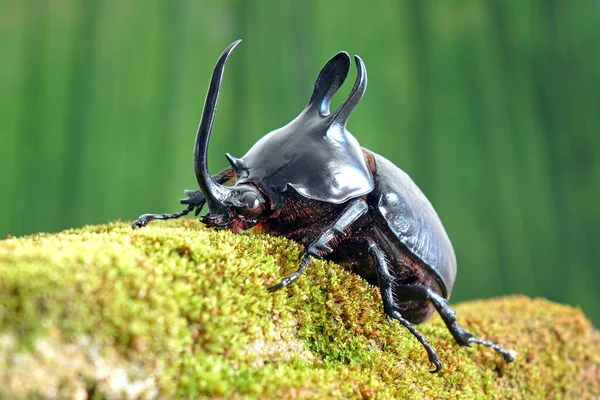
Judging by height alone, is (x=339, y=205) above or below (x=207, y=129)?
below

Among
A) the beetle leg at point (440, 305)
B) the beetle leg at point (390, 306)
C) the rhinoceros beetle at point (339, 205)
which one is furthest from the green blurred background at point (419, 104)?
the beetle leg at point (390, 306)

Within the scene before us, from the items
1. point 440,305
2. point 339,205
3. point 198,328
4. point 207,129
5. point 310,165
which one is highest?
point 207,129

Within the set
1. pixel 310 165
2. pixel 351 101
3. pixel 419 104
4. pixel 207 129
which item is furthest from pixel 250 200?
pixel 419 104

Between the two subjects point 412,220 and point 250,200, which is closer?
point 250,200

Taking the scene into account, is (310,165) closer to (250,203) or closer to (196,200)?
(250,203)

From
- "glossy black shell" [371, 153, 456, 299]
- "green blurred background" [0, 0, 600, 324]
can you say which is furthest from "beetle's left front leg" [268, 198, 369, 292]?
"green blurred background" [0, 0, 600, 324]

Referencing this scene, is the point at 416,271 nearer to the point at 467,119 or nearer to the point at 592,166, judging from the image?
the point at 467,119
